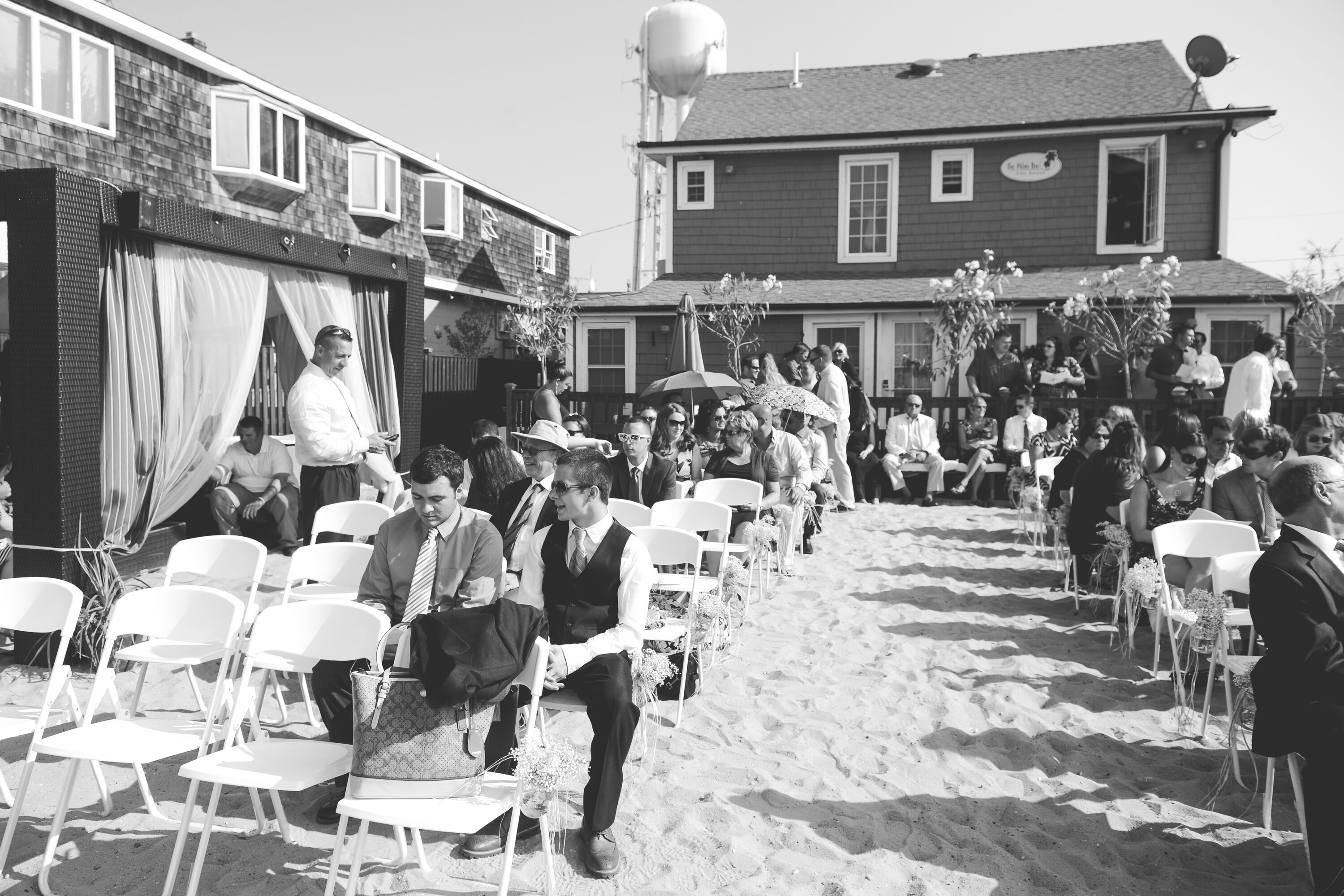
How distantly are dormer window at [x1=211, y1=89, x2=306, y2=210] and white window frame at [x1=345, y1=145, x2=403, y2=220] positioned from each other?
6.28ft

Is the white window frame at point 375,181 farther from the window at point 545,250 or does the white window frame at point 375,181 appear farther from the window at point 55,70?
the window at point 545,250

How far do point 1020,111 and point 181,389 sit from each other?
1540 cm

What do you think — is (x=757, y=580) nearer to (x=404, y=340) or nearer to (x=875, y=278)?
(x=404, y=340)

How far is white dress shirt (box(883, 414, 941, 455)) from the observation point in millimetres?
13484

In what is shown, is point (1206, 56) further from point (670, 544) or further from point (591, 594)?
point (591, 594)

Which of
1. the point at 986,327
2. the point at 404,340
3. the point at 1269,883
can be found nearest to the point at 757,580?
the point at 404,340

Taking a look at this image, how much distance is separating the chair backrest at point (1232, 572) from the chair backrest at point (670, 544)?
2.53 meters

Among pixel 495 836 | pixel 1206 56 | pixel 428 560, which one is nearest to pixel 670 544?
pixel 428 560

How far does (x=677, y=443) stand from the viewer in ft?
26.6

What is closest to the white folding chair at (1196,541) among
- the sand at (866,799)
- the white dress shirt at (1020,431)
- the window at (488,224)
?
the sand at (866,799)

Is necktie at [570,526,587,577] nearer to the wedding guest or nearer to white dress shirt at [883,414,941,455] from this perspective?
the wedding guest

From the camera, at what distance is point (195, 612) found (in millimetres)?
4098

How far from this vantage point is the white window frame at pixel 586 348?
18.5 meters

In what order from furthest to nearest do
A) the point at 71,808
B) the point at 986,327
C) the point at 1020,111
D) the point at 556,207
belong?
the point at 556,207 < the point at 1020,111 < the point at 986,327 < the point at 71,808
